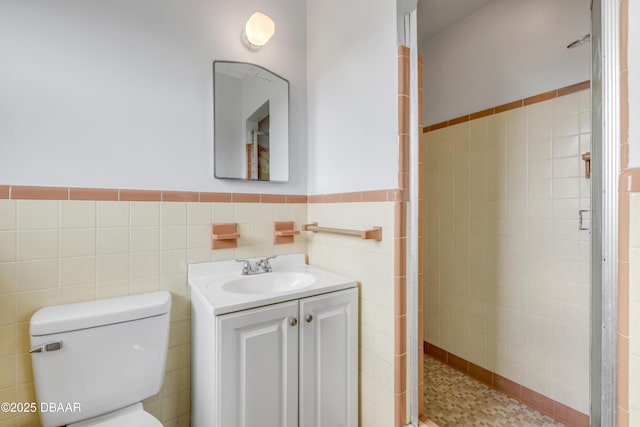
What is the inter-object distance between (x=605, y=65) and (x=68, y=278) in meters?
1.99

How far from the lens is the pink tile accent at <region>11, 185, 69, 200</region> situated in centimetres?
106

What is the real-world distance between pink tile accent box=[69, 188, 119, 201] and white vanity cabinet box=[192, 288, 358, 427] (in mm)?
607

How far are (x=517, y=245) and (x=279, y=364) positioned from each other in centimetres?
158

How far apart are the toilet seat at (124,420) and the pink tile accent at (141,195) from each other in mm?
874

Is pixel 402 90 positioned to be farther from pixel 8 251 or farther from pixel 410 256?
pixel 8 251

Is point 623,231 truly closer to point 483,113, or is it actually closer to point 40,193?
→ point 483,113

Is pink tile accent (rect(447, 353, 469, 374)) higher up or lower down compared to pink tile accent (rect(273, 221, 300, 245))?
lower down

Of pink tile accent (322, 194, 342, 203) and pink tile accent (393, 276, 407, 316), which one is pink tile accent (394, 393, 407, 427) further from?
pink tile accent (322, 194, 342, 203)

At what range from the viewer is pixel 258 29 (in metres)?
1.48

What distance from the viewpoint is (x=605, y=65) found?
2.46ft

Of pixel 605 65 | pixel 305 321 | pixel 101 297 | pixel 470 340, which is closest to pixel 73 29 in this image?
pixel 101 297

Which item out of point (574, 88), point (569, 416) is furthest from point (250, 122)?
point (569, 416)

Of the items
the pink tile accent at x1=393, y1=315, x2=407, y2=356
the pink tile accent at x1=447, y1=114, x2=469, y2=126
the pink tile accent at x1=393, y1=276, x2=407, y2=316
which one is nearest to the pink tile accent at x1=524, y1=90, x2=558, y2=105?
the pink tile accent at x1=447, y1=114, x2=469, y2=126
